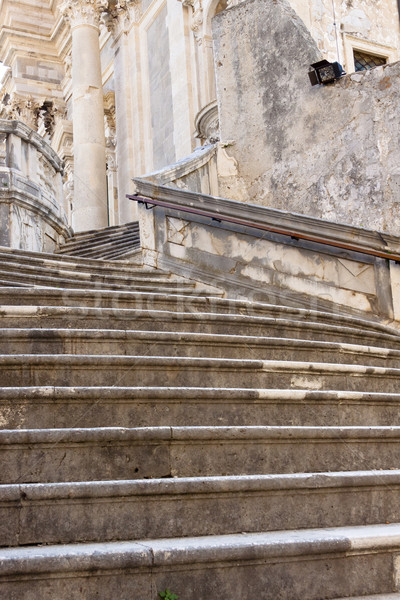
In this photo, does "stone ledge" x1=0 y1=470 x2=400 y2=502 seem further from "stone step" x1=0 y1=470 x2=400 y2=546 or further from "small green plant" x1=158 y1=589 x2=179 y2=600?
"small green plant" x1=158 y1=589 x2=179 y2=600

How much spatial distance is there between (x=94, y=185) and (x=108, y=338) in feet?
41.7

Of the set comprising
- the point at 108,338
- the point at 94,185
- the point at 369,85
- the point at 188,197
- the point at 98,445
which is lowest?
the point at 98,445

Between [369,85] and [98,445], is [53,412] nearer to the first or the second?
[98,445]

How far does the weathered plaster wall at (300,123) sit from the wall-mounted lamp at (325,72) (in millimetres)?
91

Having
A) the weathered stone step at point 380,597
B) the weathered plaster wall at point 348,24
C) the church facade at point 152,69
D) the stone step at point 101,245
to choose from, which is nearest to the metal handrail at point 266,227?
the church facade at point 152,69

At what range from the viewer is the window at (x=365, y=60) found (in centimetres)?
1443

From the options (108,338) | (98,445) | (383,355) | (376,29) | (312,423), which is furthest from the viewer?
(376,29)

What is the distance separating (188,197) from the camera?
27.9 ft

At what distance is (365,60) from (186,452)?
12.2 metres

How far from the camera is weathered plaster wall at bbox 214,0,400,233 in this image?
927cm

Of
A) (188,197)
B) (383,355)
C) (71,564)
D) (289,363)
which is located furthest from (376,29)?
(71,564)

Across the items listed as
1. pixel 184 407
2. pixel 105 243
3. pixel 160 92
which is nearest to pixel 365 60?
pixel 105 243

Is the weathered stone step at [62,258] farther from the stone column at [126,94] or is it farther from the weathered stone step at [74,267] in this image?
the stone column at [126,94]

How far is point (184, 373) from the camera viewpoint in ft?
15.7
